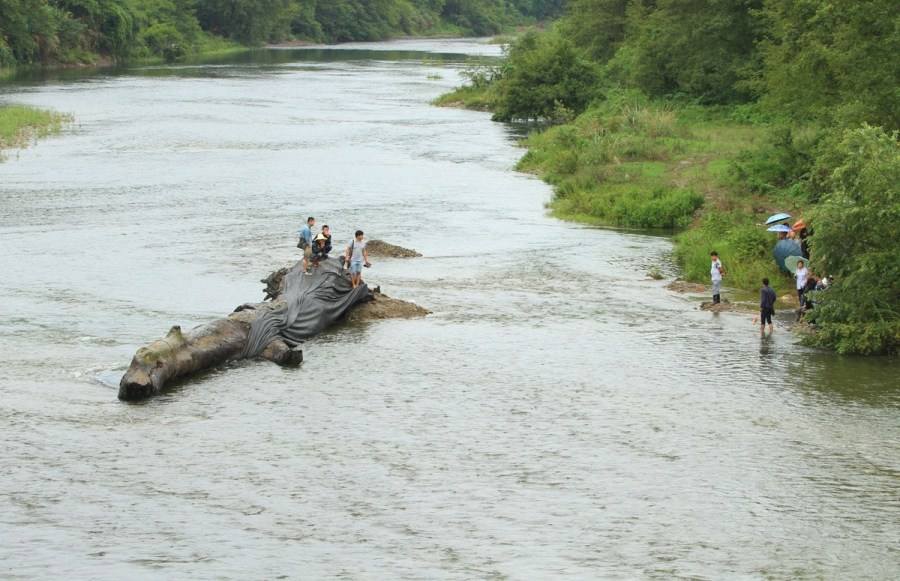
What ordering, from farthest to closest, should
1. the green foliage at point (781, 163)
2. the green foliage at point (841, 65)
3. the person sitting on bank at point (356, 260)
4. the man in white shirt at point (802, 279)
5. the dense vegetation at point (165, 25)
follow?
the dense vegetation at point (165, 25) < the green foliage at point (781, 163) < the green foliage at point (841, 65) < the person sitting on bank at point (356, 260) < the man in white shirt at point (802, 279)

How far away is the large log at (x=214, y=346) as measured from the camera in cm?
2388

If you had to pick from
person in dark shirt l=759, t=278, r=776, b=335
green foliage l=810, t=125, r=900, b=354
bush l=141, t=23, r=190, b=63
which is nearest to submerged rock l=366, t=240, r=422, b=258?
person in dark shirt l=759, t=278, r=776, b=335

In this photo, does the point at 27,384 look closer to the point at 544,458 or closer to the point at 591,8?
the point at 544,458

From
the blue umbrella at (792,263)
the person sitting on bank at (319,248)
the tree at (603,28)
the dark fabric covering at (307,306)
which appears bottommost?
the dark fabric covering at (307,306)

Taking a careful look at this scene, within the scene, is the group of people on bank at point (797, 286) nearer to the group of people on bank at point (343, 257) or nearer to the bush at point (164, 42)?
the group of people on bank at point (343, 257)

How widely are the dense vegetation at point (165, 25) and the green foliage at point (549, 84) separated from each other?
51933mm

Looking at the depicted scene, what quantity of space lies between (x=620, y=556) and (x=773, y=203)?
2793cm

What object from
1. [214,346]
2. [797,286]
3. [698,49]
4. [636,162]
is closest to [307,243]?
[214,346]

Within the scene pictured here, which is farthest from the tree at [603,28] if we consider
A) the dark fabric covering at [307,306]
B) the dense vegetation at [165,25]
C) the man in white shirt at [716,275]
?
the dark fabric covering at [307,306]

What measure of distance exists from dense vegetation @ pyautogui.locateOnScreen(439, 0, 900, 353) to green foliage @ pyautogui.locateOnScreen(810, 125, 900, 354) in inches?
1.3

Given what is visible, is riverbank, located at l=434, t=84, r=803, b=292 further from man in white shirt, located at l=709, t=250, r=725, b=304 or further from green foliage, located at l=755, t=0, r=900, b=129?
green foliage, located at l=755, t=0, r=900, b=129

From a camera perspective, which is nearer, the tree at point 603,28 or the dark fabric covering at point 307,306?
the dark fabric covering at point 307,306

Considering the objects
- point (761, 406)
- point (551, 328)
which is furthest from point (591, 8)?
point (761, 406)

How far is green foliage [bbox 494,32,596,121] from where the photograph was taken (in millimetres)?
77344
